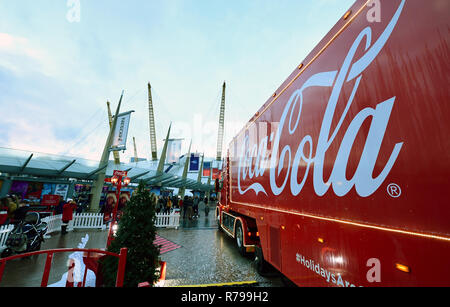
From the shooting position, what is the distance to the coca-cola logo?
177cm

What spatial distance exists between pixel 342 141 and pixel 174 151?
25811mm

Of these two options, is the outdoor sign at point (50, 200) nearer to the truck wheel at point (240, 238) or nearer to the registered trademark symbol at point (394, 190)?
the truck wheel at point (240, 238)

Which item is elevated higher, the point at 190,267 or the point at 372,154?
the point at 372,154

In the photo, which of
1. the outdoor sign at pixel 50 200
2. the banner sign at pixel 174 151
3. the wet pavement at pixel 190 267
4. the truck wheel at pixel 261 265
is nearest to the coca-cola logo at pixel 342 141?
the truck wheel at pixel 261 265

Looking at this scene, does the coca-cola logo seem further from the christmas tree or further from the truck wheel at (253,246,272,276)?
the christmas tree

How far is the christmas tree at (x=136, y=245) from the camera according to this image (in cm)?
326

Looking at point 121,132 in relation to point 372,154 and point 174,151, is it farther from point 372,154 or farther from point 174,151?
point 372,154

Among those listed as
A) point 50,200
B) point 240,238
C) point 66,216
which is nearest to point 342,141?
point 240,238

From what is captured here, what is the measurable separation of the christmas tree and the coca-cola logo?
271 centimetres

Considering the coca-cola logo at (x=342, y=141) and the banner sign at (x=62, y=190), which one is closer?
the coca-cola logo at (x=342, y=141)

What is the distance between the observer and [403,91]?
5.26 ft

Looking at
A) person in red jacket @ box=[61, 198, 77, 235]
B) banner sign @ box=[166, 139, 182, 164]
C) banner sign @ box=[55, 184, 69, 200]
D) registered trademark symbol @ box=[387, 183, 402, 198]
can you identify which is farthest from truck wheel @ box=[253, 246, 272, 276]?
banner sign @ box=[166, 139, 182, 164]

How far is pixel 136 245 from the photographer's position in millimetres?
3471
